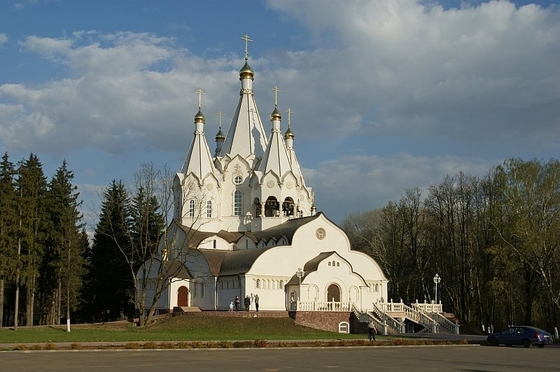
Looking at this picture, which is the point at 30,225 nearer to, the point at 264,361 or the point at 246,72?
the point at 246,72

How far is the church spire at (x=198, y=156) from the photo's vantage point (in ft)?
192

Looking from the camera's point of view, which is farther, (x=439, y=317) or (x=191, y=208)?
(x=191, y=208)

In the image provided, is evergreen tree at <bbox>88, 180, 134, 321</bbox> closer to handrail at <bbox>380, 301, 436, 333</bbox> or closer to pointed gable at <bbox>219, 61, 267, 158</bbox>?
pointed gable at <bbox>219, 61, 267, 158</bbox>

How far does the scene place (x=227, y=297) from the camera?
167ft

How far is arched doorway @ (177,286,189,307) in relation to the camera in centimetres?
5322

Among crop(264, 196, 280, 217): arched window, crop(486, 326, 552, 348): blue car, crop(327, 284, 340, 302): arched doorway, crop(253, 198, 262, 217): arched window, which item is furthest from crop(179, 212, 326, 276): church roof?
crop(486, 326, 552, 348): blue car

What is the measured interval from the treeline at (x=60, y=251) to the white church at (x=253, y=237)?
145 inches

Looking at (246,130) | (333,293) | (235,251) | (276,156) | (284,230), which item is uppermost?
(246,130)

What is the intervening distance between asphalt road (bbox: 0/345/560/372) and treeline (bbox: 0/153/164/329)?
63.9ft

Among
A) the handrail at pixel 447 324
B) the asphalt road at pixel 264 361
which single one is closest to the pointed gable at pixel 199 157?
the handrail at pixel 447 324

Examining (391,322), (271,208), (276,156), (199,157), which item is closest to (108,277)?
(199,157)

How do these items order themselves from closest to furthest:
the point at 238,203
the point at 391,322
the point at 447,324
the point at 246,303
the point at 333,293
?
the point at 391,322
the point at 246,303
the point at 447,324
the point at 333,293
the point at 238,203

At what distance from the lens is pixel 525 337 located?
31984mm

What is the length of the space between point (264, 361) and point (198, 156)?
3951cm
